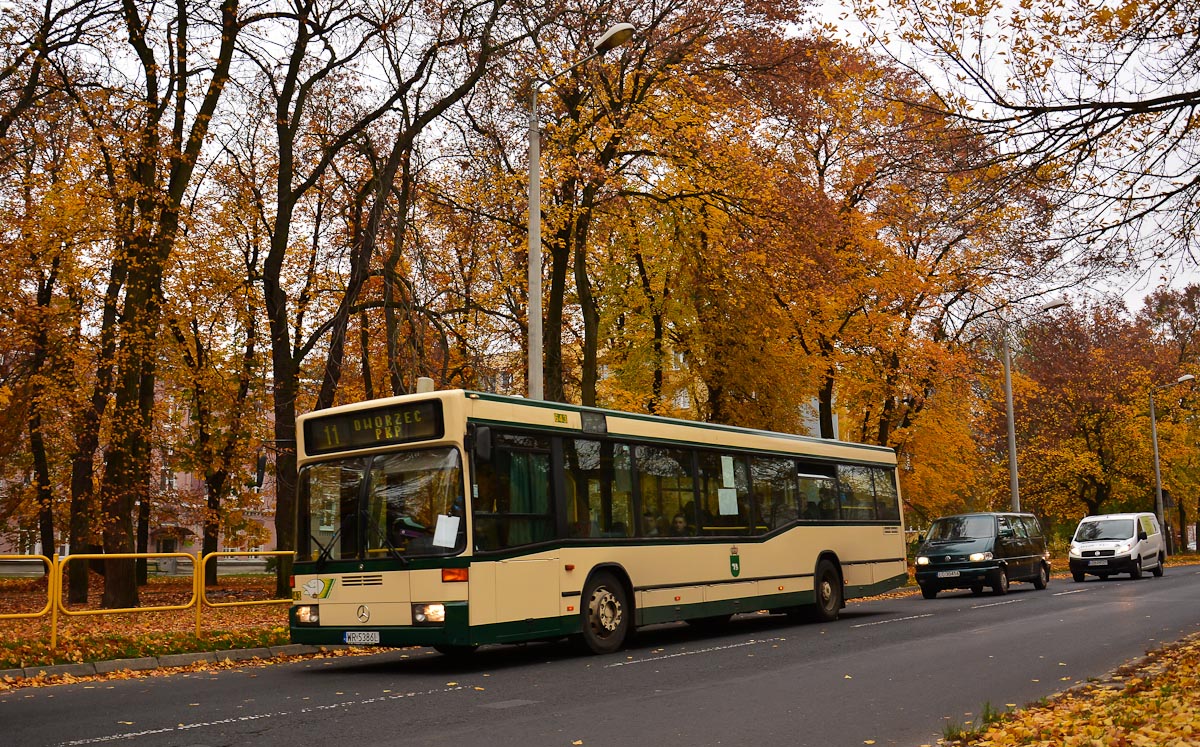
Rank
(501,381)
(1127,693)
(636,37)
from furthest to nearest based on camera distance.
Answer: (501,381) < (636,37) < (1127,693)

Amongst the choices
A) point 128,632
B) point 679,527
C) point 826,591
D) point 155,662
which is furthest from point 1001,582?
point 155,662

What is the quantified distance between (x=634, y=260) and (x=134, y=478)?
1542 cm

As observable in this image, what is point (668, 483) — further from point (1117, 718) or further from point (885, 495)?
point (1117, 718)

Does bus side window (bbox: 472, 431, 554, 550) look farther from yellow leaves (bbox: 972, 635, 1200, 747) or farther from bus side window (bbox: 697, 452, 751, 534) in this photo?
yellow leaves (bbox: 972, 635, 1200, 747)

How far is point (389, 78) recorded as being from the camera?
75.5ft

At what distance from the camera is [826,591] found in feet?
65.0

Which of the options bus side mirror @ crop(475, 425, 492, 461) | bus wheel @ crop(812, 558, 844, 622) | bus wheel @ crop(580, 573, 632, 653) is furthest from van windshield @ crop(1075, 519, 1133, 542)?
bus side mirror @ crop(475, 425, 492, 461)

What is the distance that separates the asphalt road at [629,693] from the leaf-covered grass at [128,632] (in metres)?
1.40

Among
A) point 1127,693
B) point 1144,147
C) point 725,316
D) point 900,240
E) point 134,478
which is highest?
point 900,240

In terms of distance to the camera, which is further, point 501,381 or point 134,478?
point 501,381

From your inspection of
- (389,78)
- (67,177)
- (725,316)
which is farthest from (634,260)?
(67,177)

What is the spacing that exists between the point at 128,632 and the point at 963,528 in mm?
19371

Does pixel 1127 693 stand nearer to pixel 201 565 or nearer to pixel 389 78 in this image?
pixel 201 565

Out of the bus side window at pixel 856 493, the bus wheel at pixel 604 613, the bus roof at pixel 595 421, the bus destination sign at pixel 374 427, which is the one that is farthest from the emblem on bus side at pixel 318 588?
Answer: the bus side window at pixel 856 493
